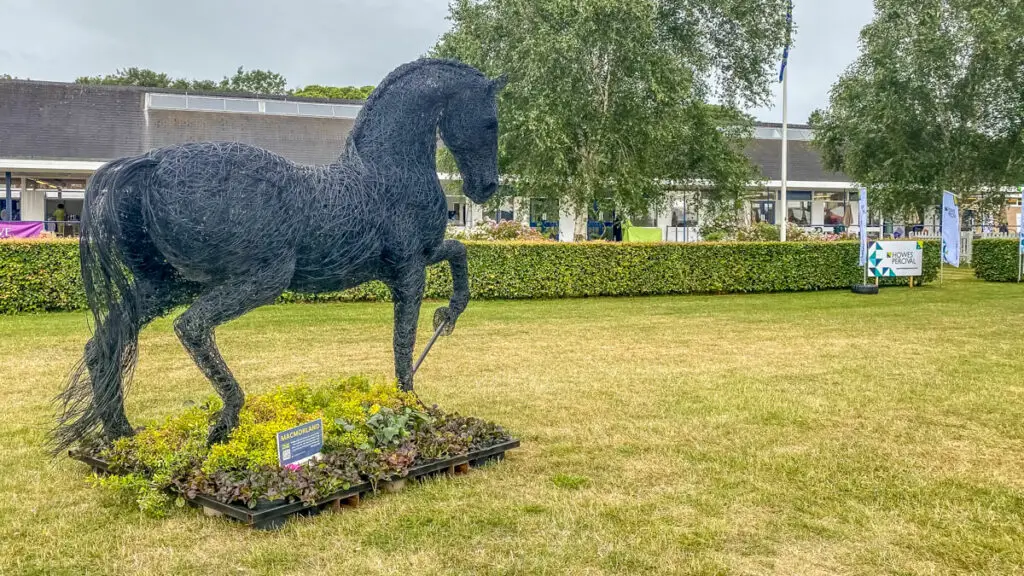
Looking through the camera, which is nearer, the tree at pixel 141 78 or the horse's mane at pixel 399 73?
the horse's mane at pixel 399 73

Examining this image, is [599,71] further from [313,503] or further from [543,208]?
[313,503]

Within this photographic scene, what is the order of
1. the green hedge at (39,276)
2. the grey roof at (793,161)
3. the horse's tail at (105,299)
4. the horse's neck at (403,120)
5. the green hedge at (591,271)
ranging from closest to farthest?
the horse's tail at (105,299) → the horse's neck at (403,120) → the green hedge at (39,276) → the green hedge at (591,271) → the grey roof at (793,161)

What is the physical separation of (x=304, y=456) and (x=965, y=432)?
4.86 m

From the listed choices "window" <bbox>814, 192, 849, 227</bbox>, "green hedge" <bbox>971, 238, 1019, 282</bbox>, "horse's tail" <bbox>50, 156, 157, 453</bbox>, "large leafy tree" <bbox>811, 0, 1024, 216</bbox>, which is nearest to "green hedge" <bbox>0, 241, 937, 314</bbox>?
"green hedge" <bbox>971, 238, 1019, 282</bbox>

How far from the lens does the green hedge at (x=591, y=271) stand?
13.1m

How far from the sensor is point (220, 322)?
4129 millimetres

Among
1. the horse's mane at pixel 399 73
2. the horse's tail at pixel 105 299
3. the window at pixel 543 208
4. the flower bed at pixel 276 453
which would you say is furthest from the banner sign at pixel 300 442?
the window at pixel 543 208

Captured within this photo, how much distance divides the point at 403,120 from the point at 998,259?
819 inches

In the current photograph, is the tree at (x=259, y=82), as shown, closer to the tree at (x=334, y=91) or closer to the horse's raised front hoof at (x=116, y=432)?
the tree at (x=334, y=91)

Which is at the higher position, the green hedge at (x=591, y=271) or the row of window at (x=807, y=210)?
the row of window at (x=807, y=210)

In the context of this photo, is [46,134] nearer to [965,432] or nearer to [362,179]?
[362,179]

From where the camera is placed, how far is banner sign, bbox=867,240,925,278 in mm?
18500

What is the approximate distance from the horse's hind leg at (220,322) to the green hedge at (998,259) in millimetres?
21516

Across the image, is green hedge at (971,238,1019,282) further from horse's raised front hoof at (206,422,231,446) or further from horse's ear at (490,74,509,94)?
horse's raised front hoof at (206,422,231,446)
